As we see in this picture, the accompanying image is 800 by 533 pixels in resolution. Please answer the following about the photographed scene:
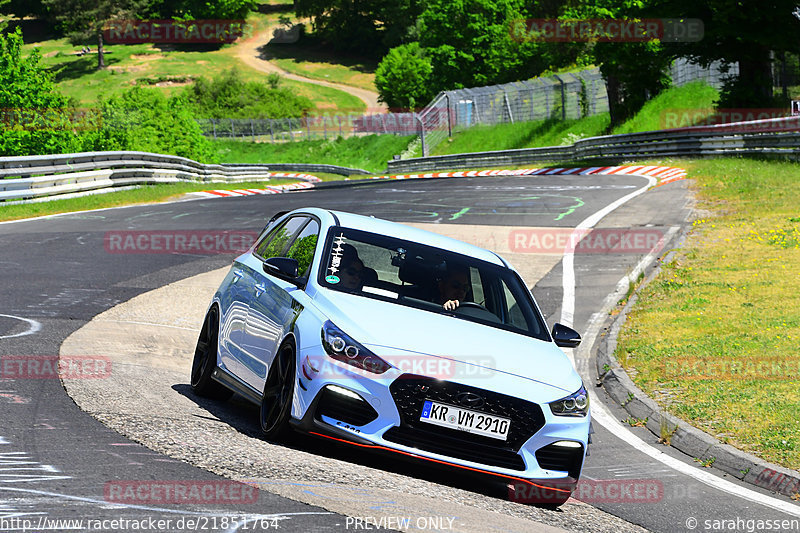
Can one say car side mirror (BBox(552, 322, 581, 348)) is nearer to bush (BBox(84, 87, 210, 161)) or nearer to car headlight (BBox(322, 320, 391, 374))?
car headlight (BBox(322, 320, 391, 374))

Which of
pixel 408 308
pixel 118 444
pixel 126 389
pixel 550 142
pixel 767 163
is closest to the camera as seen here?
pixel 118 444

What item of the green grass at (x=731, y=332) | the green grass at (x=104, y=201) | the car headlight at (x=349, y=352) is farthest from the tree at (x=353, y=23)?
the car headlight at (x=349, y=352)

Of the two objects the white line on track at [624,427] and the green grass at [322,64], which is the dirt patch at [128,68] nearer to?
the green grass at [322,64]

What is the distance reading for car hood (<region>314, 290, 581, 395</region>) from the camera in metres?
6.62

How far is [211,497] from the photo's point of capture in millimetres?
5281

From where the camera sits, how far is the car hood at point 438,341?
662 centimetres

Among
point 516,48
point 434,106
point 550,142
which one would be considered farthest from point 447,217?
point 516,48

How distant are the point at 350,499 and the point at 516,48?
3572 inches

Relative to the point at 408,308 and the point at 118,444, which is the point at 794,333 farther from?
the point at 118,444

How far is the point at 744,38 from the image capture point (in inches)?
1516
